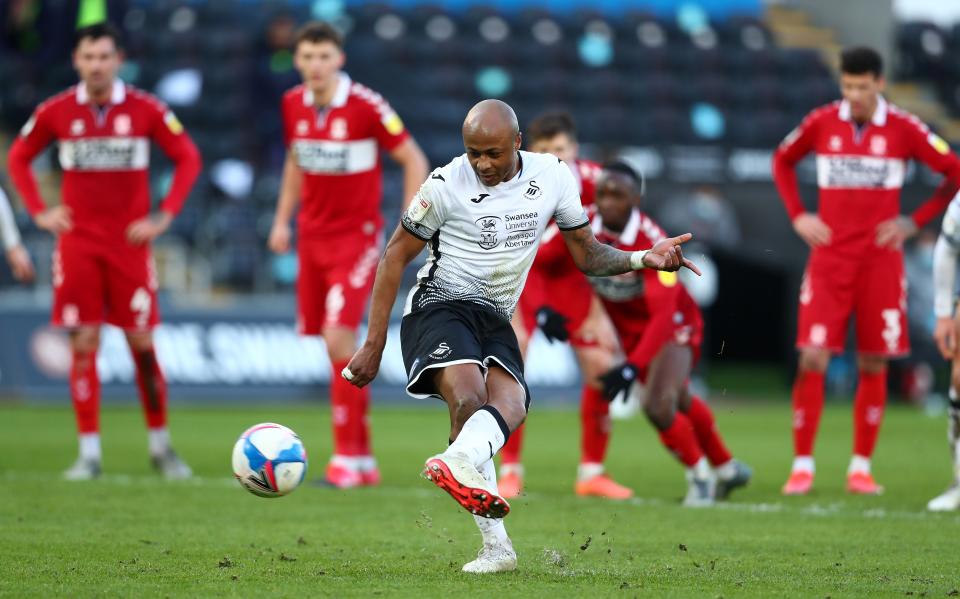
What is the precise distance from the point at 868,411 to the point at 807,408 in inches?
16.4

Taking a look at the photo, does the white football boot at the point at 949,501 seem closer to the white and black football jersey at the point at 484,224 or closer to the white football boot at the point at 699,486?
the white football boot at the point at 699,486

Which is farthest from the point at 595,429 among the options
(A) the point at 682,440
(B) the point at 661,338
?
(B) the point at 661,338

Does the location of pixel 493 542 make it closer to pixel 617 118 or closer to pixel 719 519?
pixel 719 519

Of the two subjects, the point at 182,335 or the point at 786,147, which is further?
the point at 182,335

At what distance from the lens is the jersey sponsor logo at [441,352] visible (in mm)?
5805

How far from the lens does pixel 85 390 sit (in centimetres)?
984

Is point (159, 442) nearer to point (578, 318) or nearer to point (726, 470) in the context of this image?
point (578, 318)

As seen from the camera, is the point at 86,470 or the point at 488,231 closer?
the point at 488,231

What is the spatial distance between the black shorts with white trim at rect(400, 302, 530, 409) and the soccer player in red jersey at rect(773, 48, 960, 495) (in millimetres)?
3969

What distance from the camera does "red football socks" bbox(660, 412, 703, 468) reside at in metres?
8.27

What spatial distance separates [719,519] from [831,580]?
80.9 inches

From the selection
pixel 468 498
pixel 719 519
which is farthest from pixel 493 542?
pixel 719 519

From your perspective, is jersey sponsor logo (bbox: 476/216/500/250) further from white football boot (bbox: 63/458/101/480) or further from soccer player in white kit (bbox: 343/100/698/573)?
white football boot (bbox: 63/458/101/480)

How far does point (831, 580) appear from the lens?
222 inches
